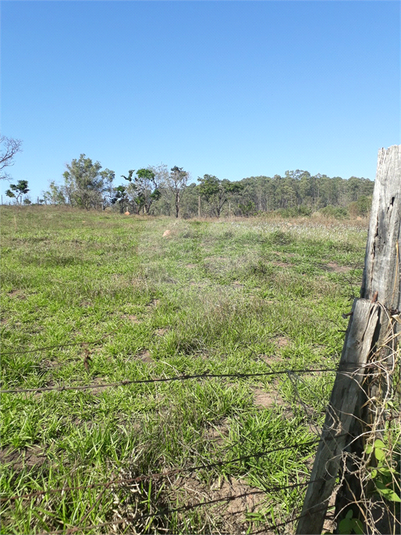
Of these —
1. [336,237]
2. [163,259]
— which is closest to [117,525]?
[163,259]

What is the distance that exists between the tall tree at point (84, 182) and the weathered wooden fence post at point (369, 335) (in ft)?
158

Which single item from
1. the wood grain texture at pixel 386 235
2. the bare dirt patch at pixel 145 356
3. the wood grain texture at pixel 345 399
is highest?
the wood grain texture at pixel 386 235

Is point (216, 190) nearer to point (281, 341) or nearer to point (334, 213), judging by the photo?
point (334, 213)

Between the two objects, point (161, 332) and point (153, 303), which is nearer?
point (161, 332)

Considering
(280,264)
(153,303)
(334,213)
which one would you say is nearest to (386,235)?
(153,303)

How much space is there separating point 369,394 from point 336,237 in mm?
13174

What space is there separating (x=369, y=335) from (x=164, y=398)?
196cm

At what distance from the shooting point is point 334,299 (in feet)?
20.3

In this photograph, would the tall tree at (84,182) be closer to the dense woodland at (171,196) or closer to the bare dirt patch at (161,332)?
the dense woodland at (171,196)

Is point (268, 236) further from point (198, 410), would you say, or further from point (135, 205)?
point (135, 205)

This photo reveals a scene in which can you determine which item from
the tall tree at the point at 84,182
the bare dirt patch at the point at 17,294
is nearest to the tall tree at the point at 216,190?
the tall tree at the point at 84,182

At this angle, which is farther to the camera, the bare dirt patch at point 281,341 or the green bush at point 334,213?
the green bush at point 334,213

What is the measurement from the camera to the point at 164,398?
2939mm

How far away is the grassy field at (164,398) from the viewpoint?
6.31ft
